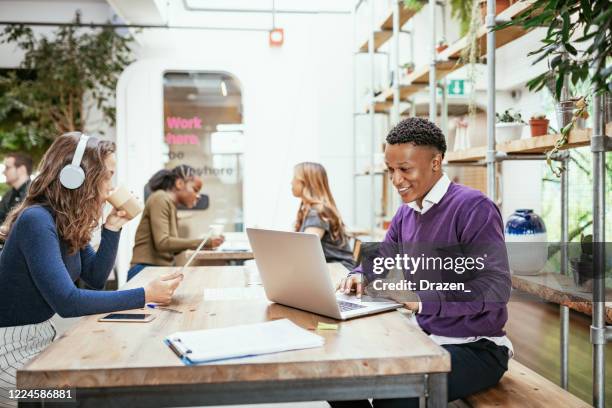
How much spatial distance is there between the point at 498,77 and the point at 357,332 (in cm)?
607

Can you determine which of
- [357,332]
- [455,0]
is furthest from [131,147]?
[357,332]

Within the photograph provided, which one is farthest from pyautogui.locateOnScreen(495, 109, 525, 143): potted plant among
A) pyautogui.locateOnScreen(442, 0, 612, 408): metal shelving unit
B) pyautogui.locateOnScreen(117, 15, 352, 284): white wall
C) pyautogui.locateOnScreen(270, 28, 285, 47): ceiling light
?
pyautogui.locateOnScreen(270, 28, 285, 47): ceiling light

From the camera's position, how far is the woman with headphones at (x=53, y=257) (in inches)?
70.4

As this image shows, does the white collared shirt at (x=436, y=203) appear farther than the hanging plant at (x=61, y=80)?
No

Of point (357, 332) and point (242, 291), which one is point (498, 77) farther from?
point (357, 332)

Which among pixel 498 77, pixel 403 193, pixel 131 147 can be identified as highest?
pixel 498 77

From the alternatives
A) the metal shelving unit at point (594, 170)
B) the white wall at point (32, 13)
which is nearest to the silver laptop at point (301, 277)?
the metal shelving unit at point (594, 170)

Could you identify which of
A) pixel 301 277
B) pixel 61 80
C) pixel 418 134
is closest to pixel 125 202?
pixel 301 277

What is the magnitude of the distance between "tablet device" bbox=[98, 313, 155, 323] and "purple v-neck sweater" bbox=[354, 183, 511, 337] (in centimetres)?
81

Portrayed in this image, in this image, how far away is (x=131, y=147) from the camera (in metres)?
6.06

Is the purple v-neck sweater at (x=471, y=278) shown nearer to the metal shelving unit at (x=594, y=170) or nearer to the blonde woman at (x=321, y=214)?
the metal shelving unit at (x=594, y=170)

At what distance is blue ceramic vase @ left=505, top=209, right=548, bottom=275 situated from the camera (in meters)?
2.43

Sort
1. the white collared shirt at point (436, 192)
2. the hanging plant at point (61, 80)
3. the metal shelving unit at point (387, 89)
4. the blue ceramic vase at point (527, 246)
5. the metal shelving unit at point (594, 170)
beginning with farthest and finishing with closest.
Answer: the hanging plant at point (61, 80) < the metal shelving unit at point (387, 89) < the blue ceramic vase at point (527, 246) < the white collared shirt at point (436, 192) < the metal shelving unit at point (594, 170)

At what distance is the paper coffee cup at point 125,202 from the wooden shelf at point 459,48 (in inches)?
67.2
